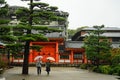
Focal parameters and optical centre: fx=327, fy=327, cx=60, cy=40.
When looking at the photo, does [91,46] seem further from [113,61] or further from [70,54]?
[70,54]

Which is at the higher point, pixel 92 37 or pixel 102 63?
pixel 92 37

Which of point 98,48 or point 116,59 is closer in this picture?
point 116,59

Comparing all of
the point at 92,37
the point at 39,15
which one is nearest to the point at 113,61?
the point at 92,37

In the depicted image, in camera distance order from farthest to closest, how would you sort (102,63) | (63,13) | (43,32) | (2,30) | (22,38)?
(63,13) < (102,63) < (43,32) < (22,38) < (2,30)

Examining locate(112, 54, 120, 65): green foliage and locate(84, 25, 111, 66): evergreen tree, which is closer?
locate(112, 54, 120, 65): green foliage

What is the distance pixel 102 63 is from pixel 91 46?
7212mm

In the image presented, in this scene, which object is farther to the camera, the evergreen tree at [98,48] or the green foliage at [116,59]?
the evergreen tree at [98,48]

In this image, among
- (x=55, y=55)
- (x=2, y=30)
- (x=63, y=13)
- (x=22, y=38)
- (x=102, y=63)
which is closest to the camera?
(x=2, y=30)

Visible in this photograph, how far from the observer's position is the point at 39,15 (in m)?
30.7

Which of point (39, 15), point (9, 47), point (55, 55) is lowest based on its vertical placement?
point (55, 55)

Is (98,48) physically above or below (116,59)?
above

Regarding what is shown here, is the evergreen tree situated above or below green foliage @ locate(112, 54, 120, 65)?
above

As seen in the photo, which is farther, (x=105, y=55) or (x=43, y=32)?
(x=105, y=55)

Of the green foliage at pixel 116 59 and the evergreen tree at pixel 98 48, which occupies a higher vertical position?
the evergreen tree at pixel 98 48
